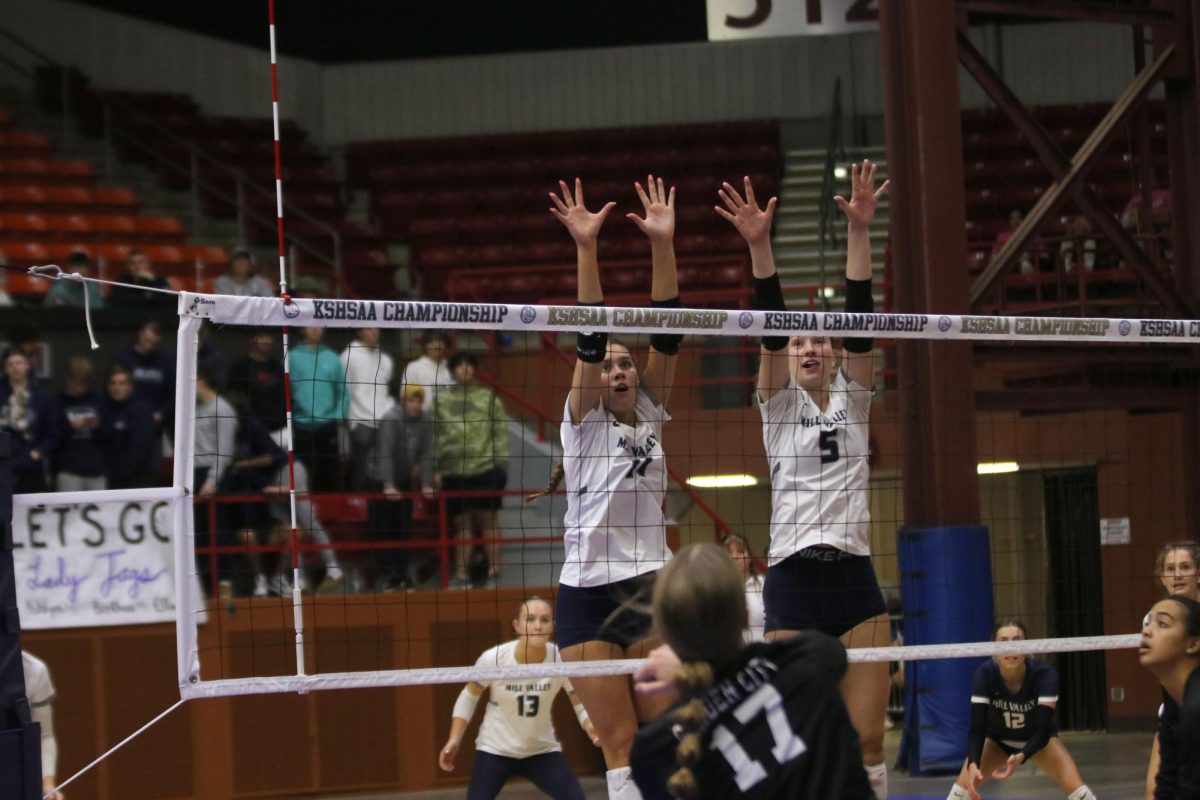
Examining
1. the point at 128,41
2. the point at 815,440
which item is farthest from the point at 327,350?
the point at 128,41

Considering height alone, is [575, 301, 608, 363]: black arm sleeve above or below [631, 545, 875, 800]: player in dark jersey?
above

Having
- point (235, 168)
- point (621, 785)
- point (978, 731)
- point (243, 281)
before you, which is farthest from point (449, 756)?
point (235, 168)

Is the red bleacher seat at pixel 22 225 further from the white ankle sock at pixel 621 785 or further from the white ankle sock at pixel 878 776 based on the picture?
the white ankle sock at pixel 878 776

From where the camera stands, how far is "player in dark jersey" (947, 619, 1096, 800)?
812cm

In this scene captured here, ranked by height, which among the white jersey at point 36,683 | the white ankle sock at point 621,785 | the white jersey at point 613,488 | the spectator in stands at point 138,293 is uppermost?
the spectator in stands at point 138,293

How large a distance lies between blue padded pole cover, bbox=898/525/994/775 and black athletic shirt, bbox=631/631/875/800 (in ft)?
22.6

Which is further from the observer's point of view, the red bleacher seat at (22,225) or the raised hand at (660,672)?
the red bleacher seat at (22,225)

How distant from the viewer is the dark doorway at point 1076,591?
14641 millimetres

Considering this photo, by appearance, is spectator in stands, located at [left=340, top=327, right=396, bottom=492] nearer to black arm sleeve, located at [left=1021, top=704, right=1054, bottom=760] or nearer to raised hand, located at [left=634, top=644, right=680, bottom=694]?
black arm sleeve, located at [left=1021, top=704, right=1054, bottom=760]

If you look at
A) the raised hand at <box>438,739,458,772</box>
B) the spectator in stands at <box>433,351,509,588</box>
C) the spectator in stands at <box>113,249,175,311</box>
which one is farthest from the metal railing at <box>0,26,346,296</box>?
the raised hand at <box>438,739,458,772</box>

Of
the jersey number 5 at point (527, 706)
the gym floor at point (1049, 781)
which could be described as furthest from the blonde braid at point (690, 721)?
the gym floor at point (1049, 781)

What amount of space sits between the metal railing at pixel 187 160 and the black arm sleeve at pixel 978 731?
37.6 ft

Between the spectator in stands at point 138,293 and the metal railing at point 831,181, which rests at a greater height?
the metal railing at point 831,181

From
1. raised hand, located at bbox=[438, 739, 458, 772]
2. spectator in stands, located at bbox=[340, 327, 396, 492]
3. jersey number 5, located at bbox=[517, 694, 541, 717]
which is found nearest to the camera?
raised hand, located at bbox=[438, 739, 458, 772]
